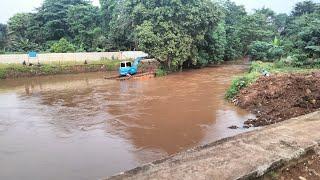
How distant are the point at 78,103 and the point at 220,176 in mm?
11880

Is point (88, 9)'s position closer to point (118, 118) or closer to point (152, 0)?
point (152, 0)

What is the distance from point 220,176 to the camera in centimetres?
395

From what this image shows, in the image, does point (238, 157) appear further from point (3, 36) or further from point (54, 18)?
point (3, 36)

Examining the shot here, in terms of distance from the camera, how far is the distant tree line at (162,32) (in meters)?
25.4

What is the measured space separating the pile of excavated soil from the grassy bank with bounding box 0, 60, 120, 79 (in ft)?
57.8

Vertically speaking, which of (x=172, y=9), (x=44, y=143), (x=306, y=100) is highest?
(x=172, y=9)

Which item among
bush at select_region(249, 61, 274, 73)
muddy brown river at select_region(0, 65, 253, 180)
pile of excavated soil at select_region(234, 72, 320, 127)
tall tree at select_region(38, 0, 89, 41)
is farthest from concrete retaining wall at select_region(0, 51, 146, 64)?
pile of excavated soil at select_region(234, 72, 320, 127)

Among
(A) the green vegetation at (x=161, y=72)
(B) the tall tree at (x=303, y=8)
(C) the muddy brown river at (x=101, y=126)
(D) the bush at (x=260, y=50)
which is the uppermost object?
(B) the tall tree at (x=303, y=8)

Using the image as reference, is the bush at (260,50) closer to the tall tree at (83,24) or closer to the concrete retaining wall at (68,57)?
the concrete retaining wall at (68,57)

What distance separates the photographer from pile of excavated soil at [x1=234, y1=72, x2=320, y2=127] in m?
10.7

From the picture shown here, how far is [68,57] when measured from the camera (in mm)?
30312

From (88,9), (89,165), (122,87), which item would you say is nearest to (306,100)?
(89,165)

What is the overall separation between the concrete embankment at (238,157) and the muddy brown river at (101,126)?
2759mm

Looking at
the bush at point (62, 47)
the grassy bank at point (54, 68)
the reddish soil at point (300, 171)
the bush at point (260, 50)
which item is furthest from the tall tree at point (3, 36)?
Result: the reddish soil at point (300, 171)
